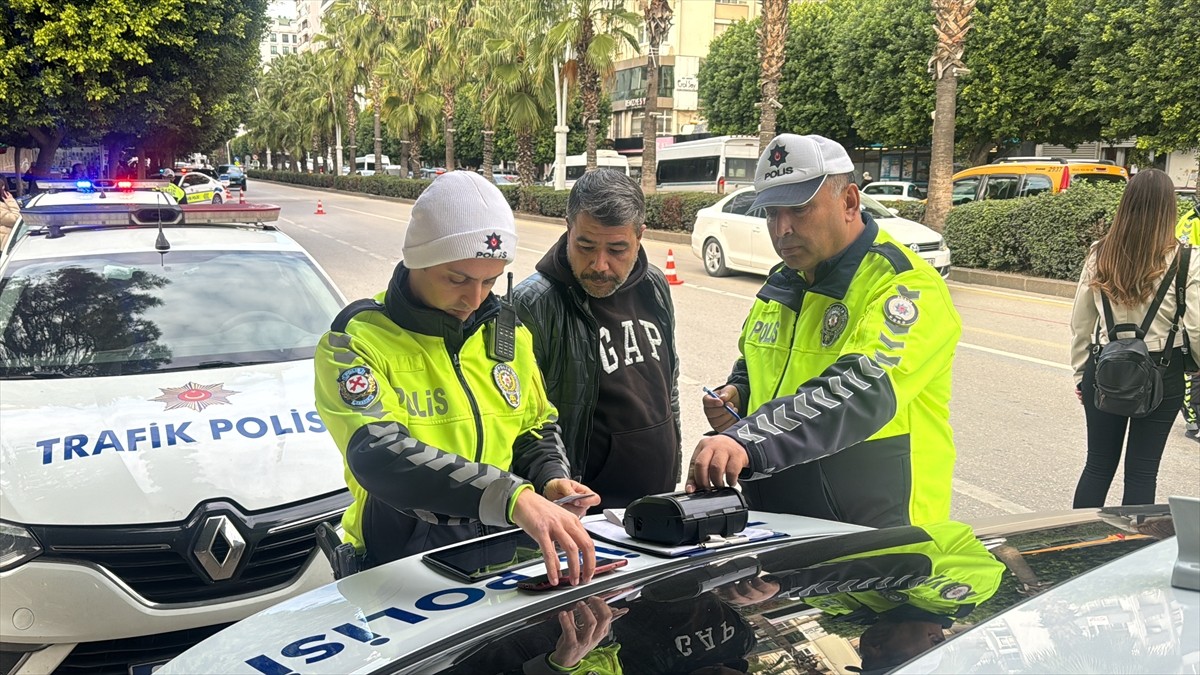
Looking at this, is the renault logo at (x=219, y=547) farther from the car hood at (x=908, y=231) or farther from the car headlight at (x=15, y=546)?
the car hood at (x=908, y=231)

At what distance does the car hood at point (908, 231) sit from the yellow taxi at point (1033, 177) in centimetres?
509

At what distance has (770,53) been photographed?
1827 centimetres

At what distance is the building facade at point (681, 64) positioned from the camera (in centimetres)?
5059

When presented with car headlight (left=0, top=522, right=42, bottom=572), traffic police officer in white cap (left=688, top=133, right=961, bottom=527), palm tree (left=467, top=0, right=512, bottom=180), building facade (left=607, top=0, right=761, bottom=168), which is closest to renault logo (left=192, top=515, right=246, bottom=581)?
car headlight (left=0, top=522, right=42, bottom=572)

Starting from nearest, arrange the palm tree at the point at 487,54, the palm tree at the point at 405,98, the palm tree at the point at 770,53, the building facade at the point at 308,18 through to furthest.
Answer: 1. the palm tree at the point at 770,53
2. the palm tree at the point at 487,54
3. the palm tree at the point at 405,98
4. the building facade at the point at 308,18

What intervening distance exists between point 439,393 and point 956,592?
108 cm

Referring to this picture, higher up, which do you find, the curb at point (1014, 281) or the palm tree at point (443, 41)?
the palm tree at point (443, 41)

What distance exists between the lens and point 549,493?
1.92 meters

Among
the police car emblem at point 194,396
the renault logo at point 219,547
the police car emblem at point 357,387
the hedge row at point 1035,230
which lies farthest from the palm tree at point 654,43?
the police car emblem at point 357,387

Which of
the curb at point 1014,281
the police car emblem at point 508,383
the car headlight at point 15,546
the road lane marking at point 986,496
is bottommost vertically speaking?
the road lane marking at point 986,496

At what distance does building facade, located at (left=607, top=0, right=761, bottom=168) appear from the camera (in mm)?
50594

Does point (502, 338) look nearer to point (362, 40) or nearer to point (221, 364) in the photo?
point (221, 364)

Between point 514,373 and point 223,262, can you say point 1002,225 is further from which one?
point 514,373

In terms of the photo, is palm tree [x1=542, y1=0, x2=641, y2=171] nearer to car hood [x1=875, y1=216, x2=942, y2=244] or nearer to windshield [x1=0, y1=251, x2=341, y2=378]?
car hood [x1=875, y1=216, x2=942, y2=244]
